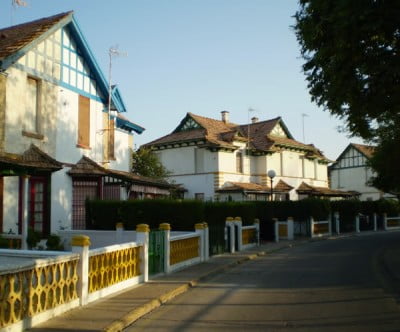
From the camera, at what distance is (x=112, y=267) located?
33.9 ft

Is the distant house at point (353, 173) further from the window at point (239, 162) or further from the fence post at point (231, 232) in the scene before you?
the fence post at point (231, 232)

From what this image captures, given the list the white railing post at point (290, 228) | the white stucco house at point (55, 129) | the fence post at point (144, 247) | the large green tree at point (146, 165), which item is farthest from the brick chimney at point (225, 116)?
the fence post at point (144, 247)

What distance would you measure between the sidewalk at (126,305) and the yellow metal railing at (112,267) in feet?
1.03

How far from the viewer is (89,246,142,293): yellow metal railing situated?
948 cm

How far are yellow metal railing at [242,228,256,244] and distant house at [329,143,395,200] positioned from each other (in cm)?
3993

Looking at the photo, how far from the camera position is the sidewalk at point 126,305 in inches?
293

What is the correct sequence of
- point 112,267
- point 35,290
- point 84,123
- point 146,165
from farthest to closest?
point 146,165 → point 84,123 → point 112,267 → point 35,290

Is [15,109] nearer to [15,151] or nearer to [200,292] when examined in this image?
[15,151]

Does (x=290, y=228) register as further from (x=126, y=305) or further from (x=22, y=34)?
(x=126, y=305)

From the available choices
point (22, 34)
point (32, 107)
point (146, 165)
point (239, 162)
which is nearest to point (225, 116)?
point (239, 162)

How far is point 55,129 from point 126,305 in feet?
38.0

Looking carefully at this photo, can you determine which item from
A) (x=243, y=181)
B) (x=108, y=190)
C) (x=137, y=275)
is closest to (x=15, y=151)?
(x=108, y=190)

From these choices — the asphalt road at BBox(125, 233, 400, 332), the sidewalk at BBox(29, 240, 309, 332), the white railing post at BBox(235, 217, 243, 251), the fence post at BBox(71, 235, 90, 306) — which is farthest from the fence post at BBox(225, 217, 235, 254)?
the fence post at BBox(71, 235, 90, 306)

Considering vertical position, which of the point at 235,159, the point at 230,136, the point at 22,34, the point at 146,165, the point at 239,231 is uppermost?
the point at 22,34
